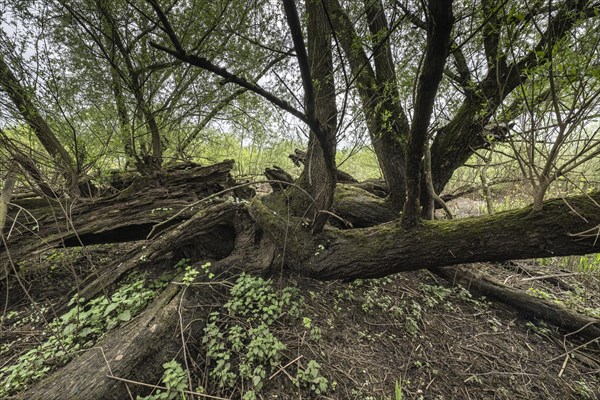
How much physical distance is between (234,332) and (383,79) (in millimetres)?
2661

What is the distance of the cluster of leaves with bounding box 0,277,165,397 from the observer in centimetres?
157

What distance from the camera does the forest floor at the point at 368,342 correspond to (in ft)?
5.63

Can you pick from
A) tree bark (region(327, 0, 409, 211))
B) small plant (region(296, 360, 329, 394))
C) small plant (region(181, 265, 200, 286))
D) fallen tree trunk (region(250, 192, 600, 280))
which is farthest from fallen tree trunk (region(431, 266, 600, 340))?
small plant (region(181, 265, 200, 286))

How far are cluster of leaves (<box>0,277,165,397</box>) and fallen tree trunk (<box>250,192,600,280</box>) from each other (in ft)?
3.96

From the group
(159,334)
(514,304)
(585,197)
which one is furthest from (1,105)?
(514,304)

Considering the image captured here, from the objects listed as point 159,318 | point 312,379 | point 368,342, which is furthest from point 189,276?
point 368,342

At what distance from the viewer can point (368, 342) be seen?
2.06 m

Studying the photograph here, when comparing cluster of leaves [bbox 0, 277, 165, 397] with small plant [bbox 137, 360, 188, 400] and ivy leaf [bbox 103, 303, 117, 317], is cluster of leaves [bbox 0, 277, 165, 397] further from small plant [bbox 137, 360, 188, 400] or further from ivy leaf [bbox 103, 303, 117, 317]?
small plant [bbox 137, 360, 188, 400]

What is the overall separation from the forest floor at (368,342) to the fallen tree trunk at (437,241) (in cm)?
45

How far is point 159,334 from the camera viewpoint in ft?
5.56

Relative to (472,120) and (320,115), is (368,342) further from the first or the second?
(472,120)

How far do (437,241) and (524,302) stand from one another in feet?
5.23

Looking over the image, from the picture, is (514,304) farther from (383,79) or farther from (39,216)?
(39,216)

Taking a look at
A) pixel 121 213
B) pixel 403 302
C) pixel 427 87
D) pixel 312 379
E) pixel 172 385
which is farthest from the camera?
pixel 121 213
